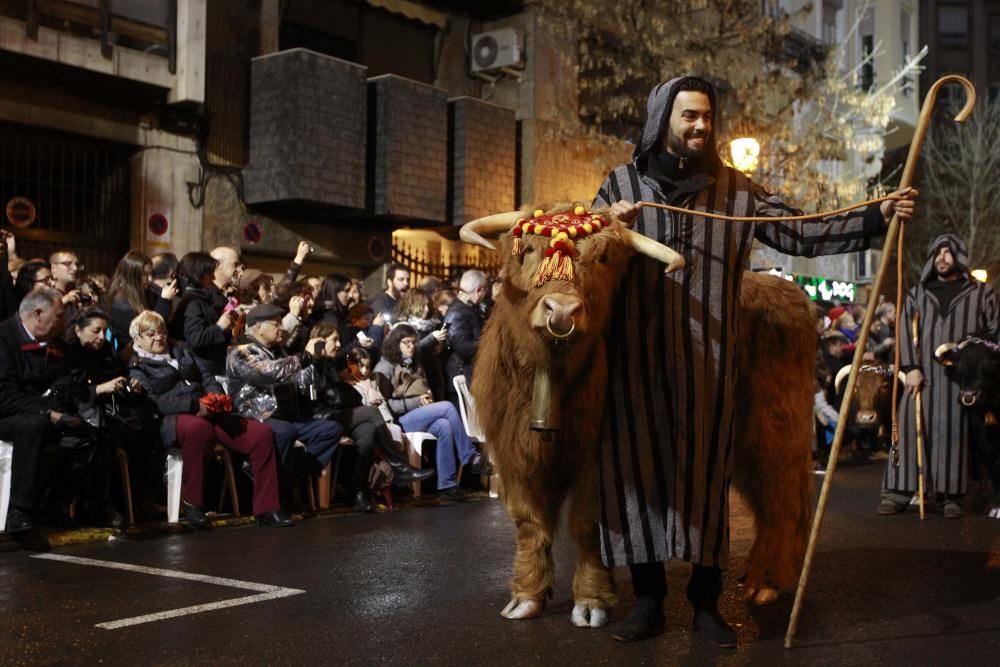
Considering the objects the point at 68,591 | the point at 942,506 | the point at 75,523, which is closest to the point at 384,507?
the point at 75,523

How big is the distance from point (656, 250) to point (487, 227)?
2.48 feet

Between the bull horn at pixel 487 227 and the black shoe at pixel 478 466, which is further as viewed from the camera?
the black shoe at pixel 478 466

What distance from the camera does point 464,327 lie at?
36.8 ft

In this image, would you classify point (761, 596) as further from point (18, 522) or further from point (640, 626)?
point (18, 522)

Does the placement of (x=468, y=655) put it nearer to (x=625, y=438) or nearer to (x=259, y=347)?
(x=625, y=438)

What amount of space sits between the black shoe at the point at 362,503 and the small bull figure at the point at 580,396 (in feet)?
15.1

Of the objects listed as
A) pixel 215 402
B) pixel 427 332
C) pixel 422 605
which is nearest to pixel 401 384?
pixel 427 332

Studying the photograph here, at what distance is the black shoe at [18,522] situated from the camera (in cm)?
770

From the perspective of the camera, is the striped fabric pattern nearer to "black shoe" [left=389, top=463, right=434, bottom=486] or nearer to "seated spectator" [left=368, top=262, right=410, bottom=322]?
"black shoe" [left=389, top=463, right=434, bottom=486]

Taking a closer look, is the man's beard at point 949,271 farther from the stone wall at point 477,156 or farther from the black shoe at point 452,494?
the stone wall at point 477,156

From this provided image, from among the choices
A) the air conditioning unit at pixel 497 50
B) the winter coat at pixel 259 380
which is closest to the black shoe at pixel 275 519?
the winter coat at pixel 259 380

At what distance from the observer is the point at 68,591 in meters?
6.20

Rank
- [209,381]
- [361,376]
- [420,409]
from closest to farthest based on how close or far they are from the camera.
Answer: [209,381] → [361,376] → [420,409]

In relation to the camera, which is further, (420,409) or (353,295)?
(353,295)
